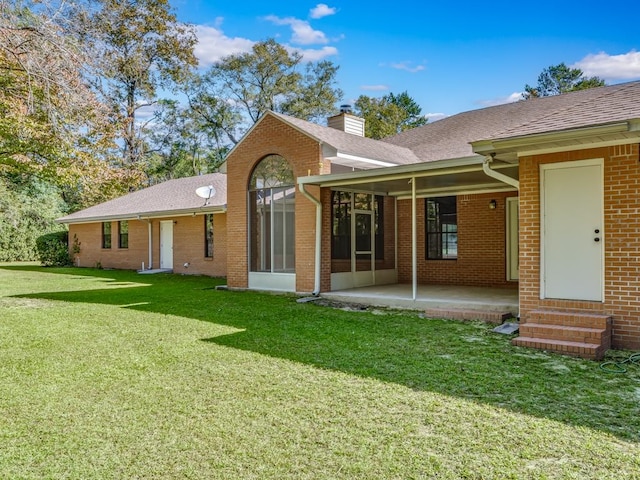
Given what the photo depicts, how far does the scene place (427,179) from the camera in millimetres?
10562

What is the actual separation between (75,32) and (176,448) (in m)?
7.89

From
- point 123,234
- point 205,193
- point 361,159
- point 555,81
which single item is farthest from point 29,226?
point 555,81

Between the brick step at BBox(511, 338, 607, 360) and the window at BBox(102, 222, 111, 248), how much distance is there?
21.5 m

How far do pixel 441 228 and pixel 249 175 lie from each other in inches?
207

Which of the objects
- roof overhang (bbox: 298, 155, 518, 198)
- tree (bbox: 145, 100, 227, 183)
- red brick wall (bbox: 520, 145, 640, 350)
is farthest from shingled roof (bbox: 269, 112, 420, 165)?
tree (bbox: 145, 100, 227, 183)

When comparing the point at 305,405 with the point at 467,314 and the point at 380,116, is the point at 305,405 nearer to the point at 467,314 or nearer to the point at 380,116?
the point at 467,314

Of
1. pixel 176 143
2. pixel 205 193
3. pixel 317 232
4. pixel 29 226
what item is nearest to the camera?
pixel 317 232

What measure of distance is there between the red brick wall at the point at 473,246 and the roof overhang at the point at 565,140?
4.69 metres

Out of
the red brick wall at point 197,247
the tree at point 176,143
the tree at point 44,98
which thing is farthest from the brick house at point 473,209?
the tree at point 176,143

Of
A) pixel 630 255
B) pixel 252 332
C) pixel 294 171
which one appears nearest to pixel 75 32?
pixel 294 171

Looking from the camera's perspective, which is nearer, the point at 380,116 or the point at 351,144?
the point at 351,144

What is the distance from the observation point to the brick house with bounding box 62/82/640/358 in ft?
21.0

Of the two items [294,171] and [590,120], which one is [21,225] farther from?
[590,120]

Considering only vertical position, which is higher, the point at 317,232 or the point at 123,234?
the point at 123,234
